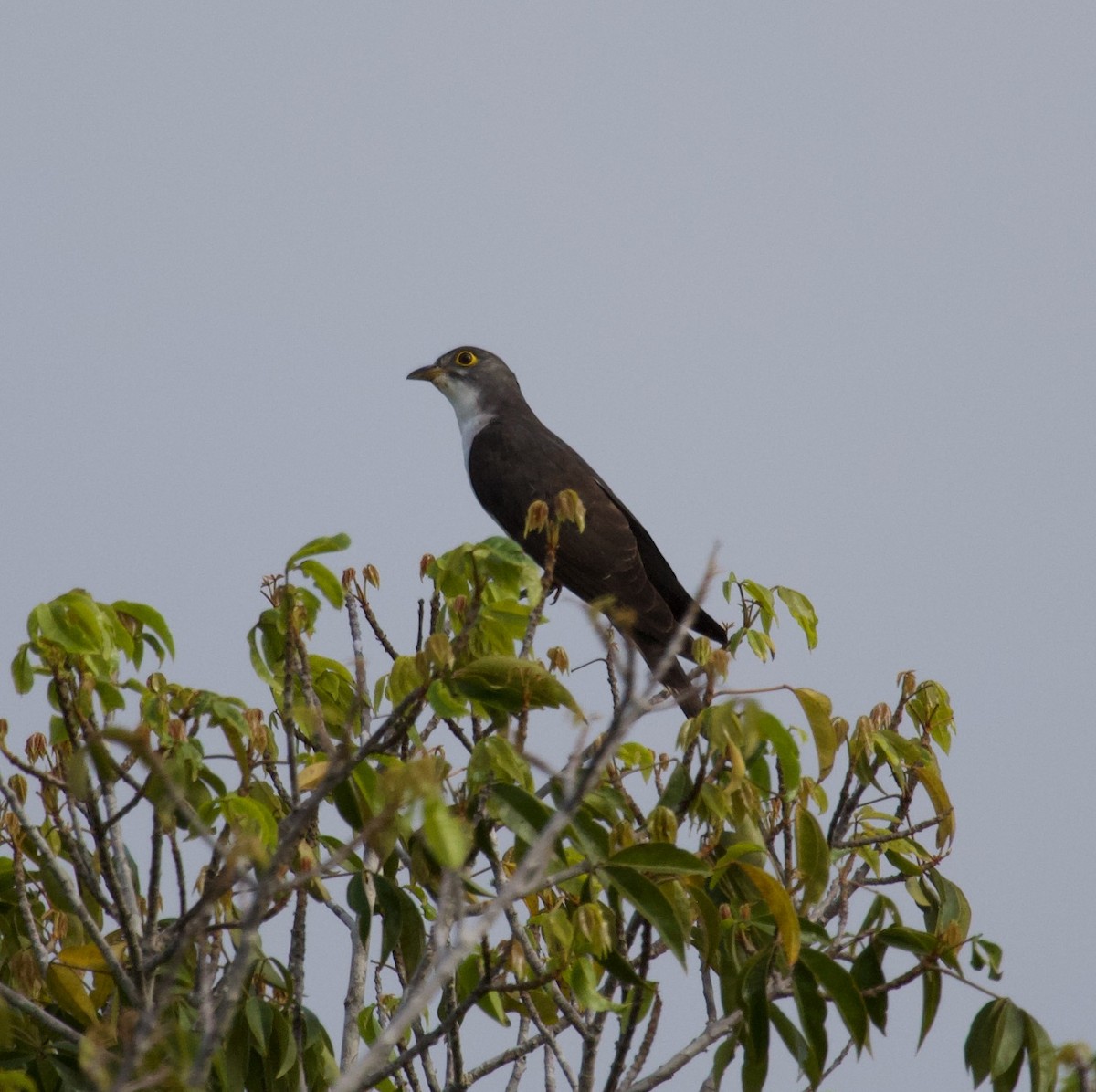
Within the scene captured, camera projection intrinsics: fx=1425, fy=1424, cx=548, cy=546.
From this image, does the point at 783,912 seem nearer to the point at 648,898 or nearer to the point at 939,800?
the point at 648,898

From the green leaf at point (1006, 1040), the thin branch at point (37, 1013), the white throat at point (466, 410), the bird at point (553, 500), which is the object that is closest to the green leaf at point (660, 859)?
the green leaf at point (1006, 1040)

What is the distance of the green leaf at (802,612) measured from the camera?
14.9 feet

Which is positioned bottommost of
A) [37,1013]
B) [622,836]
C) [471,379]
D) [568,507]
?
[37,1013]

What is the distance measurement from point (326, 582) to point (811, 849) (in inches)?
55.6

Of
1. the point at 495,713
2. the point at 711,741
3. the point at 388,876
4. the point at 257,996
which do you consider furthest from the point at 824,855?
the point at 257,996

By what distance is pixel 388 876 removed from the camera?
11.8 feet

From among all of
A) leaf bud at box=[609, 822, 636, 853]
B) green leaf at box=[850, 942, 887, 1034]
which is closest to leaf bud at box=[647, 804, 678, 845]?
leaf bud at box=[609, 822, 636, 853]

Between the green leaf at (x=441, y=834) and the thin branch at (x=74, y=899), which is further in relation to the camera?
the thin branch at (x=74, y=899)

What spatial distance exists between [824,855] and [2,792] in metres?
1.92

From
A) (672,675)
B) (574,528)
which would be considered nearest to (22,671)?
(672,675)

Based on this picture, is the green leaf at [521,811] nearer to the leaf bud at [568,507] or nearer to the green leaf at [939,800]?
the leaf bud at [568,507]

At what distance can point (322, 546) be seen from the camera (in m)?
3.56

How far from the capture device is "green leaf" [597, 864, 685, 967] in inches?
108

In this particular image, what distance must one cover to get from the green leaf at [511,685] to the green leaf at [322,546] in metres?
0.66
